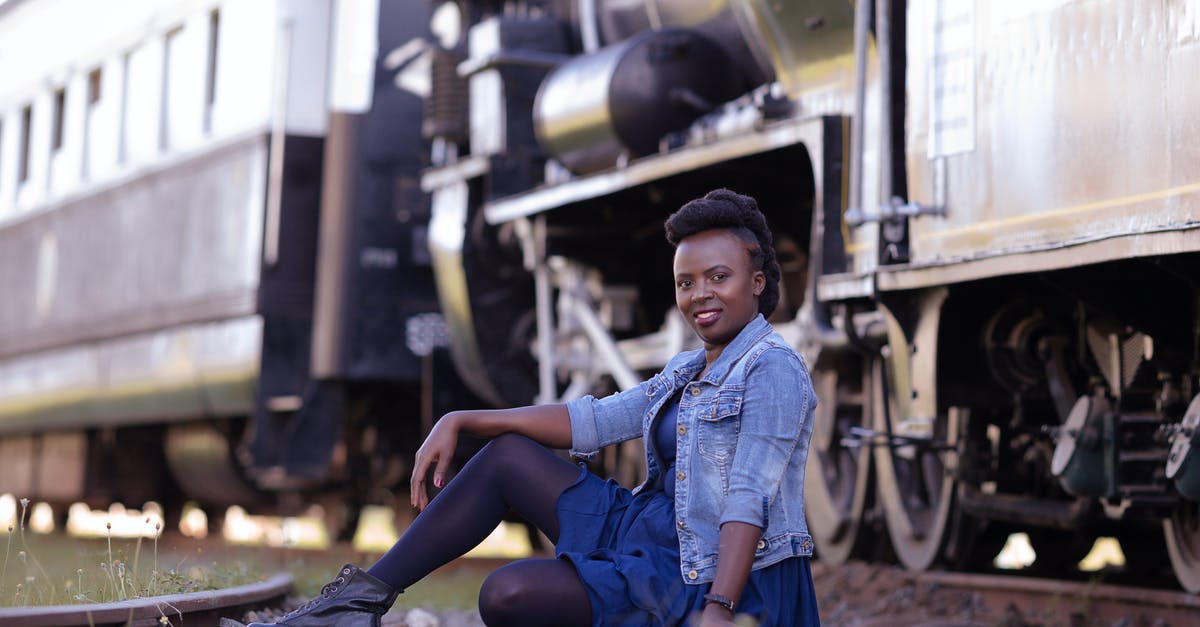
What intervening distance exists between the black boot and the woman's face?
30.8 inches

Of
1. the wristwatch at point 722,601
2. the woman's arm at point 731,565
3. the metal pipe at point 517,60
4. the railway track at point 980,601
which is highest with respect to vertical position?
the metal pipe at point 517,60

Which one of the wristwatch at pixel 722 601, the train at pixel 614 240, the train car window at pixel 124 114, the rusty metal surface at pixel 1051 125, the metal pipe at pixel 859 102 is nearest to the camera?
the wristwatch at pixel 722 601

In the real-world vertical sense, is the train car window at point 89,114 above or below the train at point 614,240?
above

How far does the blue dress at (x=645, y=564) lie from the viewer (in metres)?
3.03

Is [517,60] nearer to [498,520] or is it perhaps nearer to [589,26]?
[589,26]

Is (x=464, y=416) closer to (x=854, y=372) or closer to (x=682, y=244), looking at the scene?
(x=682, y=244)

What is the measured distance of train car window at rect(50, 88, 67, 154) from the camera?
13.9 m

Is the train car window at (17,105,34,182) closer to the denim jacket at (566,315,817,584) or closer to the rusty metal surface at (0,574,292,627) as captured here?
the rusty metal surface at (0,574,292,627)

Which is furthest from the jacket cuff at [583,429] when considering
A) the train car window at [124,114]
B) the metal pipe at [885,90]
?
the train car window at [124,114]

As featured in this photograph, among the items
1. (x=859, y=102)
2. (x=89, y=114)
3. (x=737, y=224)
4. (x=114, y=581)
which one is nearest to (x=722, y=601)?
(x=737, y=224)

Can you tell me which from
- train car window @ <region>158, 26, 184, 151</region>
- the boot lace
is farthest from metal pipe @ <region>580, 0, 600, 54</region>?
the boot lace

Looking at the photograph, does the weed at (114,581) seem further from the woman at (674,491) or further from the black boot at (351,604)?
the woman at (674,491)

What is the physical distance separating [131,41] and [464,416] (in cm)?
940

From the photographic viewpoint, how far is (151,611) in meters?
3.69
